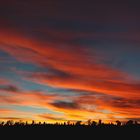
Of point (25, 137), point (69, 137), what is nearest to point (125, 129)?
point (69, 137)

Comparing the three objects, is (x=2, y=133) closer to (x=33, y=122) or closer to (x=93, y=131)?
(x=33, y=122)

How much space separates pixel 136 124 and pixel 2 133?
25.2ft

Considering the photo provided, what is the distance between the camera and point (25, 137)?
103ft

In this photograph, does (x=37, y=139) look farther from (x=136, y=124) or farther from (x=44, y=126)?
(x=136, y=124)

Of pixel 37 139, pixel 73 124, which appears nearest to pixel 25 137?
pixel 37 139

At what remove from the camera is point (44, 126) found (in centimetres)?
3234

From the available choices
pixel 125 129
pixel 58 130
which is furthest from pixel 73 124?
pixel 125 129

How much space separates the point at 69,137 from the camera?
30906mm

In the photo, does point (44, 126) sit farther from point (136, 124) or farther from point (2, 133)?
point (136, 124)

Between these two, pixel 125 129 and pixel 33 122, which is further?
pixel 33 122

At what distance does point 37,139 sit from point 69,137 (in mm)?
1808

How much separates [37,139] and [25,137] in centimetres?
81

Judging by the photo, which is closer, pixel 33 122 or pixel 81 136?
pixel 81 136

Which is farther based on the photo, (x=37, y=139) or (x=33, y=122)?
(x=33, y=122)
